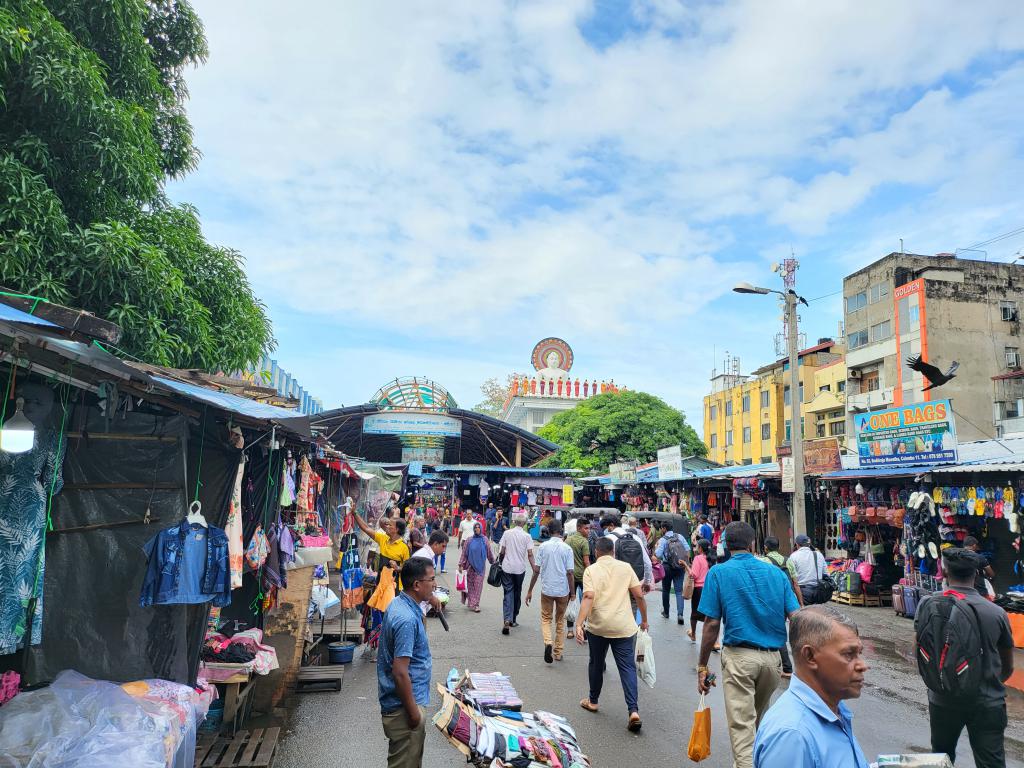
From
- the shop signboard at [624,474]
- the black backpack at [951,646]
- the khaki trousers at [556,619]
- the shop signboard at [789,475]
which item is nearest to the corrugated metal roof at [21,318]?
the black backpack at [951,646]

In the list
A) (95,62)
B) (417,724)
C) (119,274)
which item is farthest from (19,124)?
(417,724)

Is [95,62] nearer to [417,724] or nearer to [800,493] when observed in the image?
[417,724]

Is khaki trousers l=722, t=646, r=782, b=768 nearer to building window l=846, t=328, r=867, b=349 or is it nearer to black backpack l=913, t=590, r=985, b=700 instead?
black backpack l=913, t=590, r=985, b=700

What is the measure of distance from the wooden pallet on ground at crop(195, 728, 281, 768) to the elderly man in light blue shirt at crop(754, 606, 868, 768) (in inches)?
166

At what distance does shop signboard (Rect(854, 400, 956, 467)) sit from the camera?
12.6m

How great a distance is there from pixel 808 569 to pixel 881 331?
102 ft

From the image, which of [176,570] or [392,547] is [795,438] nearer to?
[392,547]

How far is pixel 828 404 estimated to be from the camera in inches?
1670

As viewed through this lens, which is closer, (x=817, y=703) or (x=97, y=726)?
Answer: (x=817, y=703)

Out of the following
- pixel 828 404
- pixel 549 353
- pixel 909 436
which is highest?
pixel 549 353

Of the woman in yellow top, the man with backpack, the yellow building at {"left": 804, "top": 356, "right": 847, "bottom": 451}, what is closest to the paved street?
the woman in yellow top

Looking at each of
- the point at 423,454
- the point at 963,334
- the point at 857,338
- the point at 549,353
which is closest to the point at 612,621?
the point at 423,454

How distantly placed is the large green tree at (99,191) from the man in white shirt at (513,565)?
5.77 meters

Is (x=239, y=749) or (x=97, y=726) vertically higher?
(x=97, y=726)
